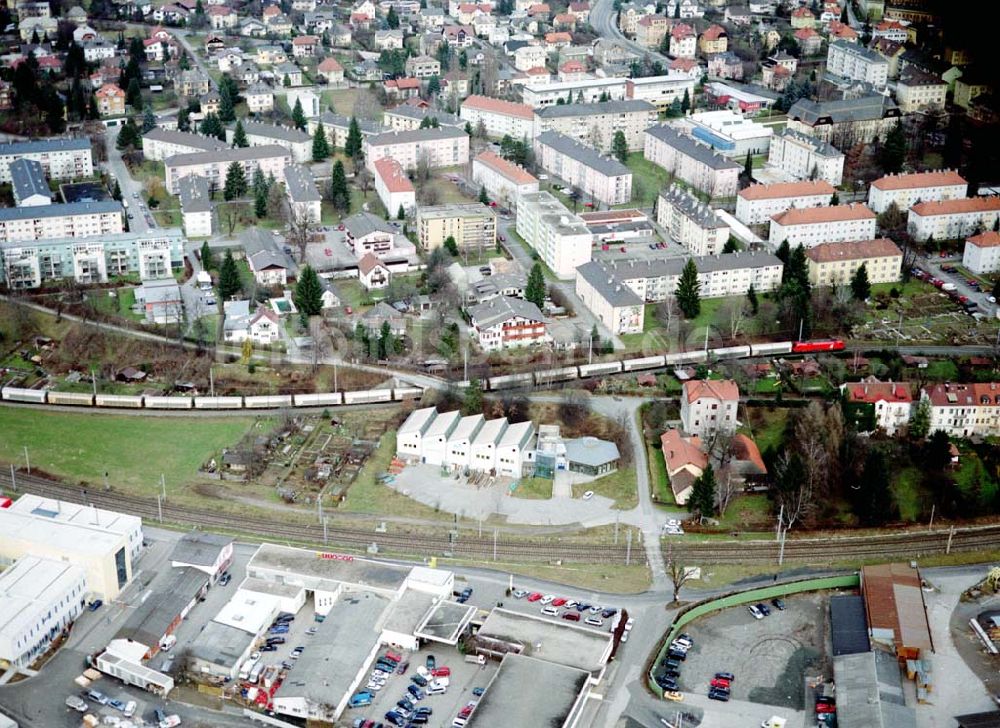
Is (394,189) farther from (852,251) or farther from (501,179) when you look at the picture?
(852,251)

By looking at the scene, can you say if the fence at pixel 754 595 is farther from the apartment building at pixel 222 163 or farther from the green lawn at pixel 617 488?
the apartment building at pixel 222 163

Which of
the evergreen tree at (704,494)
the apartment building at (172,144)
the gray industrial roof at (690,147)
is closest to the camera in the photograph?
the evergreen tree at (704,494)

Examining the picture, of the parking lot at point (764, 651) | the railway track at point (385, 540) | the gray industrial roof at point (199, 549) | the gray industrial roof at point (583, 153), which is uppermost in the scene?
the gray industrial roof at point (583, 153)

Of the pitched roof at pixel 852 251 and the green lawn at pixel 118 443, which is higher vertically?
the pitched roof at pixel 852 251

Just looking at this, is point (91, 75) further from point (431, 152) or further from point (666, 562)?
point (666, 562)

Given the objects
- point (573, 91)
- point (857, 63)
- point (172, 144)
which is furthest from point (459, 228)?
point (857, 63)

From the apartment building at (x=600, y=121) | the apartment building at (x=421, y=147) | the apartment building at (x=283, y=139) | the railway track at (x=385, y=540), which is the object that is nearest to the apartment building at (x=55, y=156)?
the apartment building at (x=283, y=139)
